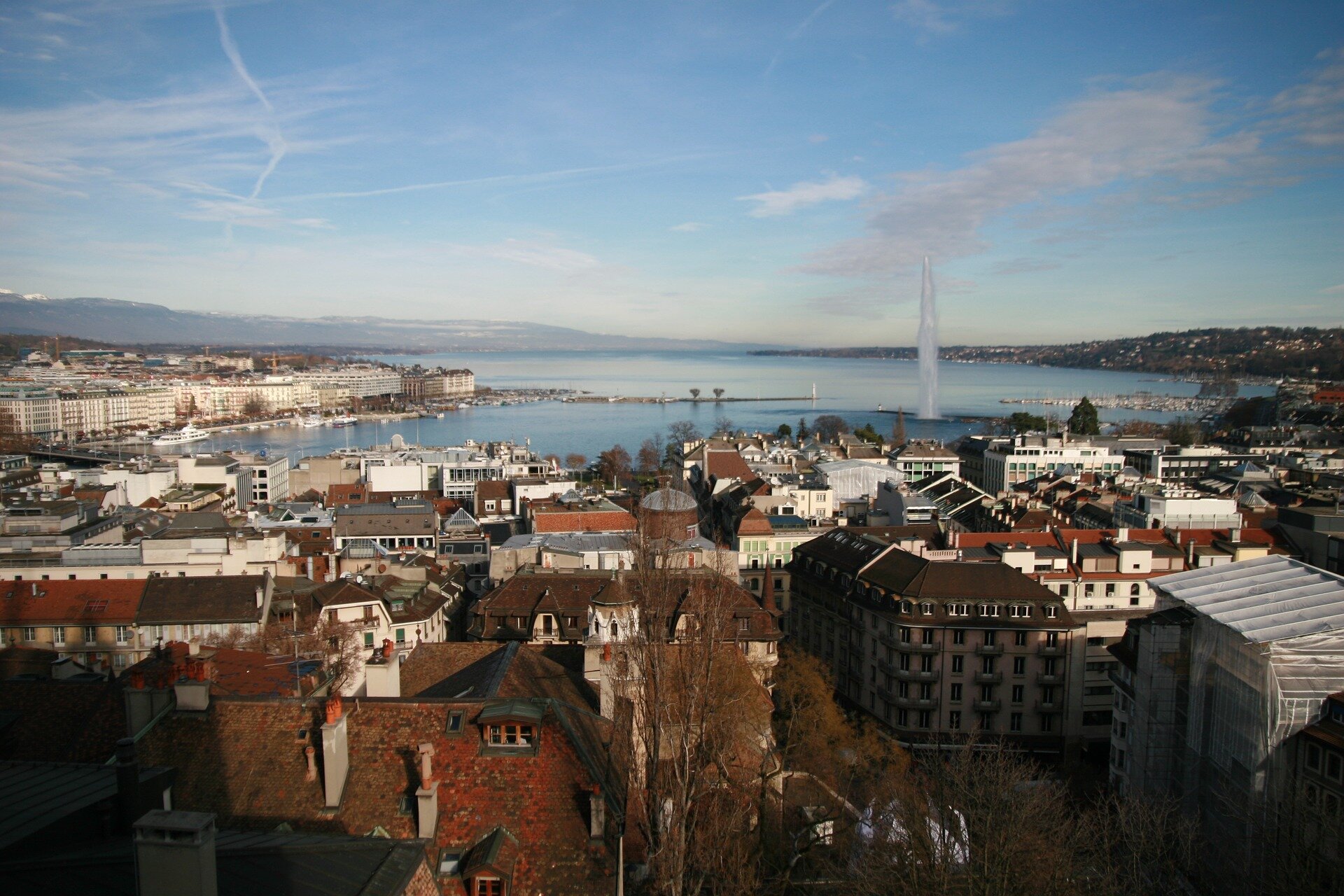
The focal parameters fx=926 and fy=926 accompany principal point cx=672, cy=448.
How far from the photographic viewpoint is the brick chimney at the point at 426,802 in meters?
7.58

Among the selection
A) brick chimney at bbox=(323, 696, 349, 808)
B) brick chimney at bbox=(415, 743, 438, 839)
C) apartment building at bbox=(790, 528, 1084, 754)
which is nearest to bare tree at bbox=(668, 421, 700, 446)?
apartment building at bbox=(790, 528, 1084, 754)

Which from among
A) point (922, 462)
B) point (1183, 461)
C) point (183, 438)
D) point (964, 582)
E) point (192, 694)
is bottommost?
point (183, 438)

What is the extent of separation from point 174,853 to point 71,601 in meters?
21.0

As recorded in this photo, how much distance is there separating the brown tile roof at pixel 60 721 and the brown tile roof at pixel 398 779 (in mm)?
1319

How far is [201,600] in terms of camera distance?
21734 millimetres

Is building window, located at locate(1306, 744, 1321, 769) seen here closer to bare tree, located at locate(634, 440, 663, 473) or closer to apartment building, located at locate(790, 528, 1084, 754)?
apartment building, located at locate(790, 528, 1084, 754)

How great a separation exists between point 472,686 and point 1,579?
1873 centimetres

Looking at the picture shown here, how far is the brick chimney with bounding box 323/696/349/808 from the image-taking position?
7.73 metres

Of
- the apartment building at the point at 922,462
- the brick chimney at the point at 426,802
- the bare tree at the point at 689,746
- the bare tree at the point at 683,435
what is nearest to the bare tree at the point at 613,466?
the bare tree at the point at 683,435

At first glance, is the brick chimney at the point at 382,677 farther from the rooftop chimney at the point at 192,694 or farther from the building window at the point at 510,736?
the building window at the point at 510,736

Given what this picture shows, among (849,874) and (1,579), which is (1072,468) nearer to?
(849,874)

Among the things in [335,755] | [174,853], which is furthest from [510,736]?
[174,853]

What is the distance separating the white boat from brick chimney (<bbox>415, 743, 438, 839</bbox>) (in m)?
101

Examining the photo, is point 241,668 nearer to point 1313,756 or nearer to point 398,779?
point 398,779
